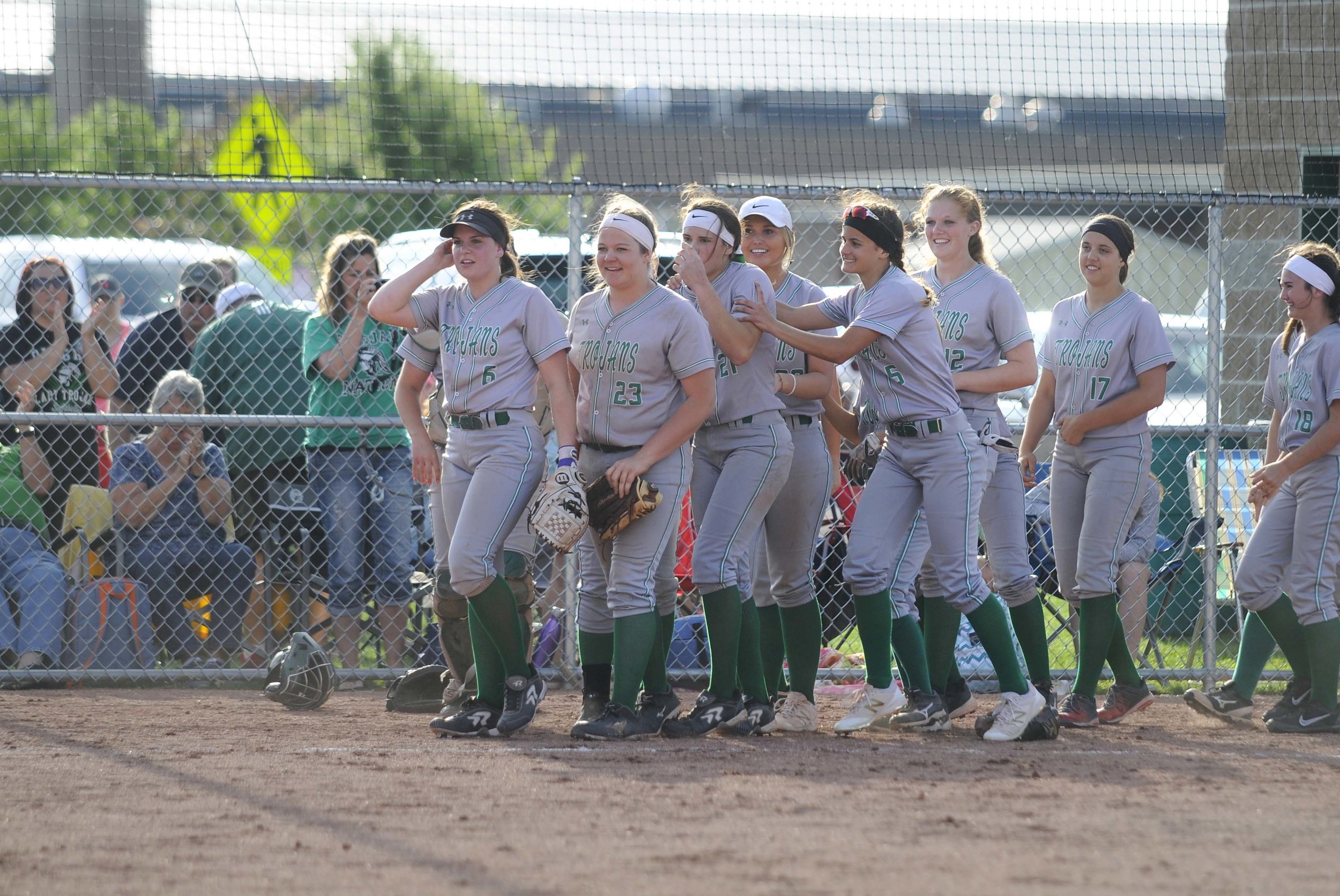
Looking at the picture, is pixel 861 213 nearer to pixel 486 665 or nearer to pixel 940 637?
pixel 940 637

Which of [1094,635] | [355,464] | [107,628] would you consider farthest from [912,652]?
[107,628]

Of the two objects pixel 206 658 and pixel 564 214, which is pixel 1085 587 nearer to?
pixel 206 658

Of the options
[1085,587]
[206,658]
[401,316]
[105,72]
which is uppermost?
[105,72]

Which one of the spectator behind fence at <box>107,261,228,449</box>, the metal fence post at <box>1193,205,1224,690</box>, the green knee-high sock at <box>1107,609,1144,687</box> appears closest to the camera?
the green knee-high sock at <box>1107,609,1144,687</box>

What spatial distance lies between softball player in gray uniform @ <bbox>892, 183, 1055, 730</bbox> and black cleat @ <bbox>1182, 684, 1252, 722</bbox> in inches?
28.2

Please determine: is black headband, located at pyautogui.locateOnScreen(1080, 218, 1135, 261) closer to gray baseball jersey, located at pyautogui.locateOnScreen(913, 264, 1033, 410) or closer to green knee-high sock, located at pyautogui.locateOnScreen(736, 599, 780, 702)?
gray baseball jersey, located at pyautogui.locateOnScreen(913, 264, 1033, 410)

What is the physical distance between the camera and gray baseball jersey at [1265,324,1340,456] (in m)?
5.62

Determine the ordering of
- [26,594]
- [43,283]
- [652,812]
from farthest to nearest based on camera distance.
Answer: [43,283] < [26,594] < [652,812]

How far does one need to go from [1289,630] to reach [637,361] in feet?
9.46

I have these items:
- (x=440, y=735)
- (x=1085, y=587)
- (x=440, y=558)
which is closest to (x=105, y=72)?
(x=440, y=558)

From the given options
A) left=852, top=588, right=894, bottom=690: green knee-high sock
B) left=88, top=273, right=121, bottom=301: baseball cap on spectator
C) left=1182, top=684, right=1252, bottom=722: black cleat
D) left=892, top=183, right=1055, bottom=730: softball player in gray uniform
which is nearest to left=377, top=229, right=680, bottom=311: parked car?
left=88, top=273, right=121, bottom=301: baseball cap on spectator

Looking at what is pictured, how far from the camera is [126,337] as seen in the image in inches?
306

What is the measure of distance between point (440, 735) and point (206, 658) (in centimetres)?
237

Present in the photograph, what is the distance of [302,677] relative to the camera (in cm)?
600
